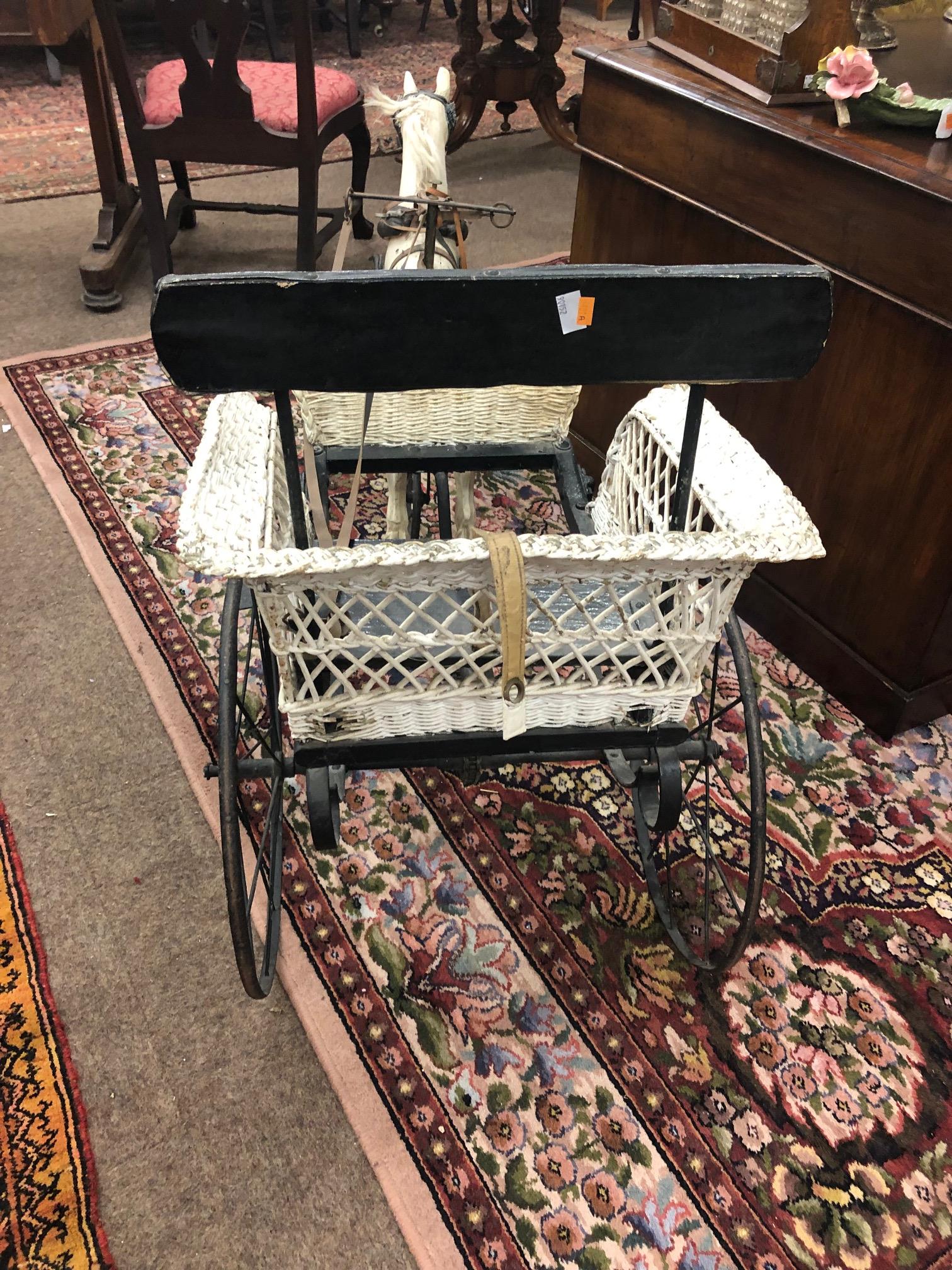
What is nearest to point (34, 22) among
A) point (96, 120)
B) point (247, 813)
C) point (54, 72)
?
point (96, 120)

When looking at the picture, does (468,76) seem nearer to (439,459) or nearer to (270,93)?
(270,93)

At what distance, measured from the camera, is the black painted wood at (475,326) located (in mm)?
729

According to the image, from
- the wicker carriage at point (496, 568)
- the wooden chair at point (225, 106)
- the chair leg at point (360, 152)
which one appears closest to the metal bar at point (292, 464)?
the wicker carriage at point (496, 568)

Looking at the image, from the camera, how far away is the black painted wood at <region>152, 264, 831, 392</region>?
729mm

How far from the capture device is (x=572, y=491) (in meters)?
1.34

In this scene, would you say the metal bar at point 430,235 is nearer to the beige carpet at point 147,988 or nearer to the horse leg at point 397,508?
the horse leg at point 397,508

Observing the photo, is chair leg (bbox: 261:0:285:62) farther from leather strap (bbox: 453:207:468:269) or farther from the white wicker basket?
the white wicker basket

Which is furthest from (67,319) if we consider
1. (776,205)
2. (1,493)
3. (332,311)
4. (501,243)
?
(332,311)

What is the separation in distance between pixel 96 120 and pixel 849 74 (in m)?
2.21

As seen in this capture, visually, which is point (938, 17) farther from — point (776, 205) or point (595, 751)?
point (595, 751)

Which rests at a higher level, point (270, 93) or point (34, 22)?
point (34, 22)

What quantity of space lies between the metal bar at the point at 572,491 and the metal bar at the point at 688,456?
270 mm

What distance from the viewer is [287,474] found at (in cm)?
89

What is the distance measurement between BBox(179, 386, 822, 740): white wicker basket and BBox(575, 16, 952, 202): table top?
52cm
